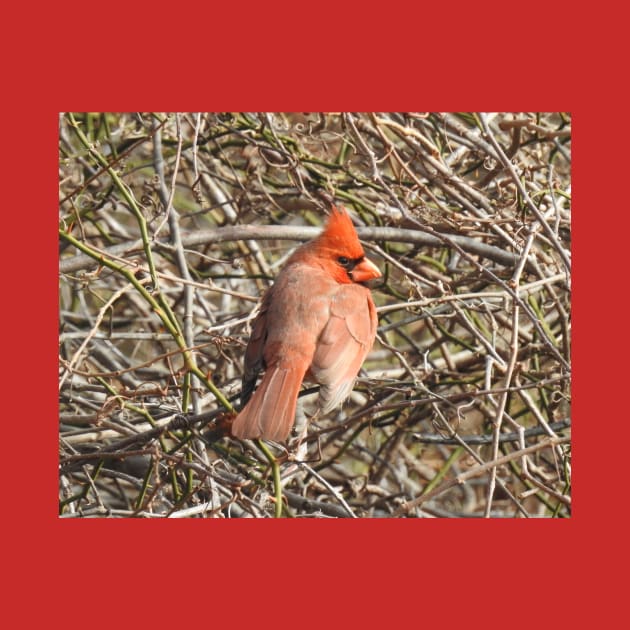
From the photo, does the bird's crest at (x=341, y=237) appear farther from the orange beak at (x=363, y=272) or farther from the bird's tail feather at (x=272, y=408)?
the bird's tail feather at (x=272, y=408)

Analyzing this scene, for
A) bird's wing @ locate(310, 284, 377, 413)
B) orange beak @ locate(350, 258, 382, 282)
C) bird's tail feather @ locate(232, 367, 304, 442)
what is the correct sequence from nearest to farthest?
bird's tail feather @ locate(232, 367, 304, 442), bird's wing @ locate(310, 284, 377, 413), orange beak @ locate(350, 258, 382, 282)

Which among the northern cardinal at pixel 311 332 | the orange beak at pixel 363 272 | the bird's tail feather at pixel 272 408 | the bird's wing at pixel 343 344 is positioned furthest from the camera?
the orange beak at pixel 363 272

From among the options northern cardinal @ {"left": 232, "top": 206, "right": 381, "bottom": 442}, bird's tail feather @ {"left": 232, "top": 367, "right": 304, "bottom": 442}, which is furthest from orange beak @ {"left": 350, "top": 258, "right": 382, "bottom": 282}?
bird's tail feather @ {"left": 232, "top": 367, "right": 304, "bottom": 442}

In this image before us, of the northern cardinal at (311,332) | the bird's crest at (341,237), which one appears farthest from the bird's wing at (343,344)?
the bird's crest at (341,237)

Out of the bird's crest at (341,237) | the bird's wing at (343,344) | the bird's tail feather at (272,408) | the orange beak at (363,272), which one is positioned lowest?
the bird's tail feather at (272,408)

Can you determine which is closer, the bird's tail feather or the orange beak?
the bird's tail feather

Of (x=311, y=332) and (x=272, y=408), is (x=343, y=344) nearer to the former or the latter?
(x=311, y=332)

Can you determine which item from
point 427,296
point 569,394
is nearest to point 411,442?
point 427,296

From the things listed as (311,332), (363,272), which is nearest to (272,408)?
(311,332)

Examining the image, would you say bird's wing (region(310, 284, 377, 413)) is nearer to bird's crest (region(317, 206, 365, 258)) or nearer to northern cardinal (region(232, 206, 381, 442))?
northern cardinal (region(232, 206, 381, 442))
